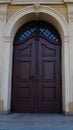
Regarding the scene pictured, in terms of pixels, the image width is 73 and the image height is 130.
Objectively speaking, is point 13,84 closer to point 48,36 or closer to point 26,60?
point 26,60

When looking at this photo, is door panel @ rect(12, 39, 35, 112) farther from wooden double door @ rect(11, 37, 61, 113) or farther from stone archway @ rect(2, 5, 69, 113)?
stone archway @ rect(2, 5, 69, 113)

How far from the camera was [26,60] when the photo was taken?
7344 millimetres

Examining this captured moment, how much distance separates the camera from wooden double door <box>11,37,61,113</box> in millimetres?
7152

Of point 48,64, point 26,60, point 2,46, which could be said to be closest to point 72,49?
point 48,64

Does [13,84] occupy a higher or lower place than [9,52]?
lower

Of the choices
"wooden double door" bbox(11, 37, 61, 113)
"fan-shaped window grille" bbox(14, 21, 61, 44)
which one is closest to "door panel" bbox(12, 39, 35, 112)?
"wooden double door" bbox(11, 37, 61, 113)

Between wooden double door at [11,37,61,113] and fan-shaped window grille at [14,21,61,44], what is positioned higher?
fan-shaped window grille at [14,21,61,44]

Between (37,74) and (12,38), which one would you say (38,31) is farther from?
(37,74)

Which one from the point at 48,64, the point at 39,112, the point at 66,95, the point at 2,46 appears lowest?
the point at 39,112

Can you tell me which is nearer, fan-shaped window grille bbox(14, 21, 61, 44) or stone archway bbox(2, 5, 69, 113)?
stone archway bbox(2, 5, 69, 113)

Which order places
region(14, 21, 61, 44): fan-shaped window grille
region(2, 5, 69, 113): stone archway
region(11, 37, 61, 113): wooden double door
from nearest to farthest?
region(2, 5, 69, 113): stone archway < region(11, 37, 61, 113): wooden double door < region(14, 21, 61, 44): fan-shaped window grille

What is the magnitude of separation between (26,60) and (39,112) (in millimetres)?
1639

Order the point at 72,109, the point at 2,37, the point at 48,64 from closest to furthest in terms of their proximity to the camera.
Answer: the point at 72,109
the point at 2,37
the point at 48,64

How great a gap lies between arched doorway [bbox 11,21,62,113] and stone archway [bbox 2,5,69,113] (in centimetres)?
38
